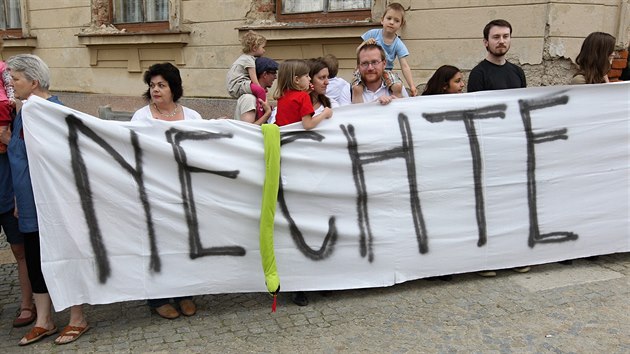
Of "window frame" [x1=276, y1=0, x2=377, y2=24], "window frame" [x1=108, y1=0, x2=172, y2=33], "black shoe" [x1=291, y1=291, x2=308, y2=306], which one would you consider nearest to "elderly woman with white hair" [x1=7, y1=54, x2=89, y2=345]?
"black shoe" [x1=291, y1=291, x2=308, y2=306]

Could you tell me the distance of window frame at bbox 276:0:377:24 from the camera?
268 inches

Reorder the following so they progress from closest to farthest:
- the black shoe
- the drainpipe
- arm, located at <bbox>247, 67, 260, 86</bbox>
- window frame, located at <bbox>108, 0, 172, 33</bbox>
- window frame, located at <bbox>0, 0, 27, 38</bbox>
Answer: the black shoe < arm, located at <bbox>247, 67, 260, 86</bbox> < the drainpipe < window frame, located at <bbox>108, 0, 172, 33</bbox> < window frame, located at <bbox>0, 0, 27, 38</bbox>

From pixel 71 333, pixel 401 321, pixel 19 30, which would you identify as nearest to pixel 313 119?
pixel 401 321

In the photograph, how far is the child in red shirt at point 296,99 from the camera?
11.3 feet

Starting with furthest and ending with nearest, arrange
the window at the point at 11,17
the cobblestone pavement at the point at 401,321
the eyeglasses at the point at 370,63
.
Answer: the window at the point at 11,17 < the eyeglasses at the point at 370,63 < the cobblestone pavement at the point at 401,321

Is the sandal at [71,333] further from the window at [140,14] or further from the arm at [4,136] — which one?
the window at [140,14]

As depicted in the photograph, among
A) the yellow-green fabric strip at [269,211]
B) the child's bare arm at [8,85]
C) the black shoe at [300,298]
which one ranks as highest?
the child's bare arm at [8,85]

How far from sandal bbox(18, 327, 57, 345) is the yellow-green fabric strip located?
1.27 metres

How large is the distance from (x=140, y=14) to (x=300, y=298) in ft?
22.4

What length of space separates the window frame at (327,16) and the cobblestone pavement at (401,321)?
399cm

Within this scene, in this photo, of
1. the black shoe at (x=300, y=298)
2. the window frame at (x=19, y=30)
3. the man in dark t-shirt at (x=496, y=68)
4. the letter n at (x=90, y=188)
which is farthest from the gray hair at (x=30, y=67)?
the window frame at (x=19, y=30)

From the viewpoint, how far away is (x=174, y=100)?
3.58 metres

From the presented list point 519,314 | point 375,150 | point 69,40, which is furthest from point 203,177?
point 69,40

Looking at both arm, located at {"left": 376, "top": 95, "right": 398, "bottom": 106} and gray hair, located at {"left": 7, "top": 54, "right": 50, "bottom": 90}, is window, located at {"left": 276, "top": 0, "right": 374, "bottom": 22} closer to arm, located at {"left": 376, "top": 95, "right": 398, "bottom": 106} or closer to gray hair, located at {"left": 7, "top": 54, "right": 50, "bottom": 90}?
arm, located at {"left": 376, "top": 95, "right": 398, "bottom": 106}
